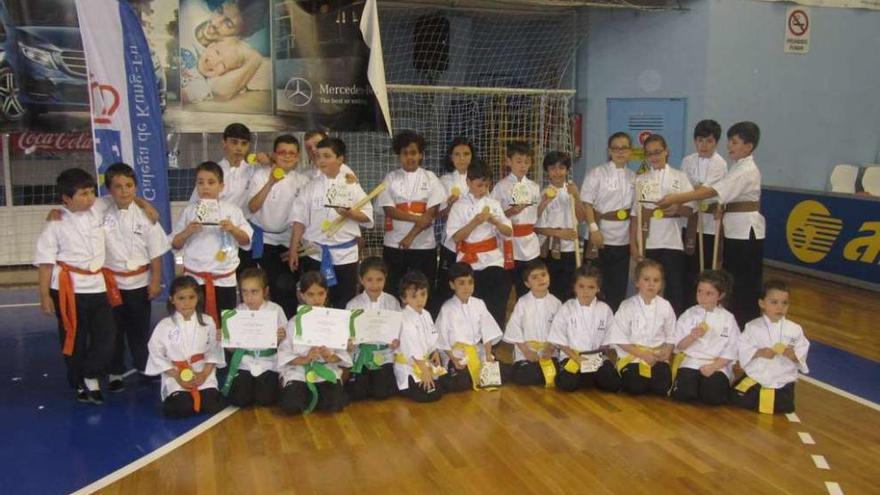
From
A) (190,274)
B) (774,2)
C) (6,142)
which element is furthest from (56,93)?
(774,2)

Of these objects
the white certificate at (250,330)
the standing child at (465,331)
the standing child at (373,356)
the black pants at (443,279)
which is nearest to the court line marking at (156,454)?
the white certificate at (250,330)

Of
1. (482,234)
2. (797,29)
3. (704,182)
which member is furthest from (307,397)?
(797,29)

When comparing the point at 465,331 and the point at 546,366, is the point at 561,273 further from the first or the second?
the point at 465,331

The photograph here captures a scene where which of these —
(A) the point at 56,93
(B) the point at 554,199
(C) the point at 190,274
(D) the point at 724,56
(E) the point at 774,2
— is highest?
(E) the point at 774,2

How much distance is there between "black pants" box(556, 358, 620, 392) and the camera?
4.51 meters

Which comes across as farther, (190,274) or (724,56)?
(724,56)

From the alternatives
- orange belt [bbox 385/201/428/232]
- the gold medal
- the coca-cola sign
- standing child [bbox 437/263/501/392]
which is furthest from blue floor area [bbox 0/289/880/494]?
the coca-cola sign

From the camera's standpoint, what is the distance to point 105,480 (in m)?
3.35

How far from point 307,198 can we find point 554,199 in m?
1.71

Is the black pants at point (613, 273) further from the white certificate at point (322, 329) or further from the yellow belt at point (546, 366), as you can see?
the white certificate at point (322, 329)

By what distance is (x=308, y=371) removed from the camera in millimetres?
4242

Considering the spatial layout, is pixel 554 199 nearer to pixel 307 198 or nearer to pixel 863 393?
pixel 307 198

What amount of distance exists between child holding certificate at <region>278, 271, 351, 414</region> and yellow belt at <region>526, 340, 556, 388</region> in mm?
1184

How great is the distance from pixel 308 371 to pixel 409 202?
1385 millimetres
